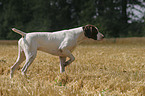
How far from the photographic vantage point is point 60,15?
21516 mm

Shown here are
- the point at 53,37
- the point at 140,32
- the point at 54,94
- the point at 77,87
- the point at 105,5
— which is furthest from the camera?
the point at 105,5

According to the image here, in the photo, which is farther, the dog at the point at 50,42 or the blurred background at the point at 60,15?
the blurred background at the point at 60,15

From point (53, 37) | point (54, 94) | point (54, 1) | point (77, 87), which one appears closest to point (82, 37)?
point (53, 37)

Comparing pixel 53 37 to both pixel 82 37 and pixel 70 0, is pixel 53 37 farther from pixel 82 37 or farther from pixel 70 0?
pixel 70 0

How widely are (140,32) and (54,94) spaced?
19.0m

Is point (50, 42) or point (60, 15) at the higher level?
point (60, 15)

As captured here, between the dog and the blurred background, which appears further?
the blurred background

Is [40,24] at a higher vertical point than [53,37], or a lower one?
higher

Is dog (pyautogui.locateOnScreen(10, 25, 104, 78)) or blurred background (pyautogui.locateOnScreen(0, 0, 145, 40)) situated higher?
blurred background (pyautogui.locateOnScreen(0, 0, 145, 40))

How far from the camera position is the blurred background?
20.2 m

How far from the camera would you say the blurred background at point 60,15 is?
20.2 metres

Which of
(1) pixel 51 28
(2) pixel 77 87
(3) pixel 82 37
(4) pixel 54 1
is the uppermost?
(4) pixel 54 1

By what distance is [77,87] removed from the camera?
112 inches

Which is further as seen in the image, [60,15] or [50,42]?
[60,15]
